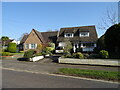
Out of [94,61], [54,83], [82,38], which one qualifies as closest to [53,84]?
[54,83]

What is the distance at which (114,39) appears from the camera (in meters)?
12.5

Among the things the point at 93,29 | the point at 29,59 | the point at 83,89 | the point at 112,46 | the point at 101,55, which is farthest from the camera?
the point at 93,29

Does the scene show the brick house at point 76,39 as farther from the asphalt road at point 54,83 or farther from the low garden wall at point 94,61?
the asphalt road at point 54,83

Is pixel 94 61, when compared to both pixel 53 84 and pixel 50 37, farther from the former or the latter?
pixel 50 37

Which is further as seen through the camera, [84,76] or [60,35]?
[60,35]

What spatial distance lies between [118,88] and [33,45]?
24896mm

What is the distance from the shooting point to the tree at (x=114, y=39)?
12125 millimetres

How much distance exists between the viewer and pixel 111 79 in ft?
21.5

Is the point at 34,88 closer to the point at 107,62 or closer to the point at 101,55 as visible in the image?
the point at 107,62

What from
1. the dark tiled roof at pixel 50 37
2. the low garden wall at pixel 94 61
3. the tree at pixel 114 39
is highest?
the dark tiled roof at pixel 50 37

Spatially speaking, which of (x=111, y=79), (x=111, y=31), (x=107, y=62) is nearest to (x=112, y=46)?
(x=111, y=31)

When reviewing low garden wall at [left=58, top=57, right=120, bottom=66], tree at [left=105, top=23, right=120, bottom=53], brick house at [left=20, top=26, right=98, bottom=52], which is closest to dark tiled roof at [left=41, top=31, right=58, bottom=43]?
brick house at [left=20, top=26, right=98, bottom=52]

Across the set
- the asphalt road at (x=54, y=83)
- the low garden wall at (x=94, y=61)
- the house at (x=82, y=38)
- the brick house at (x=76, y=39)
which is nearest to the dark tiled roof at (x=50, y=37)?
the brick house at (x=76, y=39)

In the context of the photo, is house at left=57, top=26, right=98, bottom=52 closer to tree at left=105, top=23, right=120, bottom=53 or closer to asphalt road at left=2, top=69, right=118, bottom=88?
tree at left=105, top=23, right=120, bottom=53
